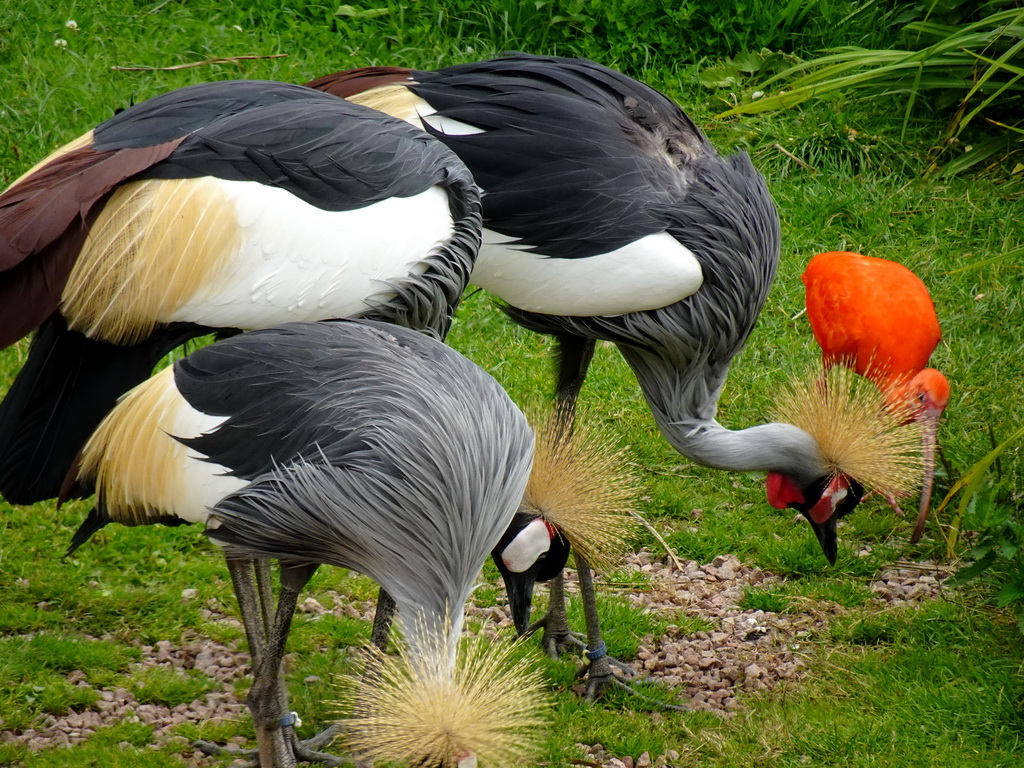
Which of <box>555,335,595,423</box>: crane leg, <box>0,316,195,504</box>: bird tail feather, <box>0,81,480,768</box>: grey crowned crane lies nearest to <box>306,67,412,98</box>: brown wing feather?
<box>0,81,480,768</box>: grey crowned crane

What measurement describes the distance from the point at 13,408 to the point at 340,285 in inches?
24.9

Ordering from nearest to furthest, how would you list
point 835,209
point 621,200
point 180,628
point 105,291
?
point 105,291 < point 621,200 < point 180,628 < point 835,209

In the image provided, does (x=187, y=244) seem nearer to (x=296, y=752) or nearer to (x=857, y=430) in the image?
(x=296, y=752)

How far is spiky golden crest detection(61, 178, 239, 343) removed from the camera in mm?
2125

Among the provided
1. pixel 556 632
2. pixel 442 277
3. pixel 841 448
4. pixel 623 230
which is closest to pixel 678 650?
pixel 556 632

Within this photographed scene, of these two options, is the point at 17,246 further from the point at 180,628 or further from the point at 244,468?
the point at 180,628

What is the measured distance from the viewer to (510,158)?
2.60 m

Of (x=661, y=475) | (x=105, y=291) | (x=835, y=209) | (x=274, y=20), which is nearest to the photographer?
(x=105, y=291)

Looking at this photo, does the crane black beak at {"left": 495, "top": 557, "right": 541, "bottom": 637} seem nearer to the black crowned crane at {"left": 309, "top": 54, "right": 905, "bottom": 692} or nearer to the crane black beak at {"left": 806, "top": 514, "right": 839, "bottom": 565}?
the black crowned crane at {"left": 309, "top": 54, "right": 905, "bottom": 692}

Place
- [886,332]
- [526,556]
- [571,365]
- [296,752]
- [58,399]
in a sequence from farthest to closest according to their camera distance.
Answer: [886,332] → [571,365] → [296,752] → [526,556] → [58,399]

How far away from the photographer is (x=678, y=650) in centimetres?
295

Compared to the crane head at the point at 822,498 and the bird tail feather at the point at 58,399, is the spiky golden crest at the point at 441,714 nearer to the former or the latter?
the bird tail feather at the point at 58,399

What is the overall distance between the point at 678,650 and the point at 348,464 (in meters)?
1.33

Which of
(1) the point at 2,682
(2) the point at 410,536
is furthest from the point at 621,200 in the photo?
(1) the point at 2,682
